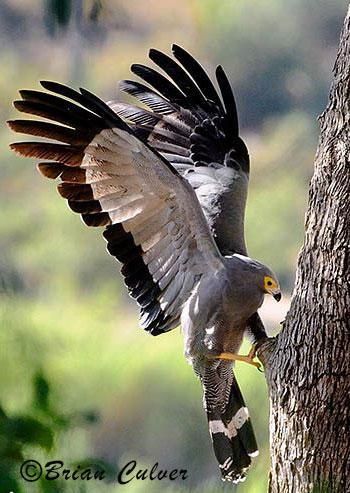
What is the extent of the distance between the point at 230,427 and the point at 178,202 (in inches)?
22.0

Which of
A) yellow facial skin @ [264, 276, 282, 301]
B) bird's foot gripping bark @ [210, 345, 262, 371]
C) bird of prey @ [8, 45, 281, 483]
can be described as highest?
bird of prey @ [8, 45, 281, 483]

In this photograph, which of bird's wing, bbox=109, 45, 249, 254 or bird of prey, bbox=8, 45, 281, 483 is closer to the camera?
bird of prey, bbox=8, 45, 281, 483

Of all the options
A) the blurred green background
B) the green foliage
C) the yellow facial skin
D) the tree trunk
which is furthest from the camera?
Answer: the blurred green background

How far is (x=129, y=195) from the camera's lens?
1.27 metres

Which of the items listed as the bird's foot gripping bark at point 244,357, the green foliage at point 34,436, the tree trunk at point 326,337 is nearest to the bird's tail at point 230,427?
the bird's foot gripping bark at point 244,357

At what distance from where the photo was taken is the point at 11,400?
Answer: 31 centimetres

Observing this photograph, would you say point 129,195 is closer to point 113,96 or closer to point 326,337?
point 326,337

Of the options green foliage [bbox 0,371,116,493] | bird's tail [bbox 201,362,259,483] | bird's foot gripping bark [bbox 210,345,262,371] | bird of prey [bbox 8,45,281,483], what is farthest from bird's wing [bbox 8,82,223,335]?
green foliage [bbox 0,371,116,493]

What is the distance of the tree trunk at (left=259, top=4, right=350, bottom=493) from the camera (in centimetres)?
107

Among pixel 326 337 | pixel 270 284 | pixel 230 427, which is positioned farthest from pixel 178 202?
pixel 230 427

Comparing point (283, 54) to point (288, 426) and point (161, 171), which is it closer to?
point (161, 171)

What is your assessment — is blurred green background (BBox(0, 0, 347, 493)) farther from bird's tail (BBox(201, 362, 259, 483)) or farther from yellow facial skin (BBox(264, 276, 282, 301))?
yellow facial skin (BBox(264, 276, 282, 301))

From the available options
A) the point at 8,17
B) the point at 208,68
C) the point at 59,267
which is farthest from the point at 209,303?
the point at 8,17

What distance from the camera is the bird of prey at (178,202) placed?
45.5 inches
